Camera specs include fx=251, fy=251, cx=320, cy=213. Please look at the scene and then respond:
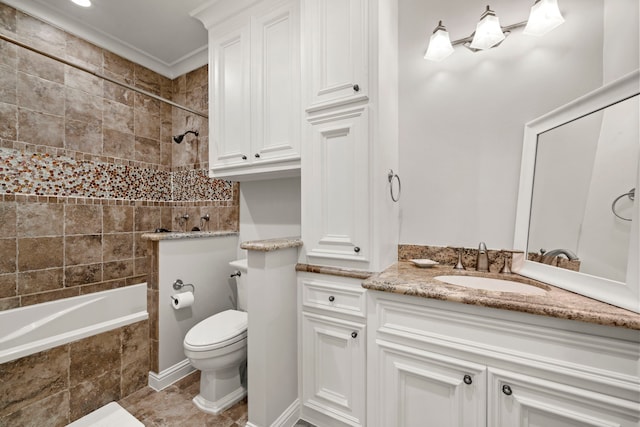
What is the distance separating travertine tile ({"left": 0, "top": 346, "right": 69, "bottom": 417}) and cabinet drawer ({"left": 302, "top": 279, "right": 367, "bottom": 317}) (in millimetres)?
1531

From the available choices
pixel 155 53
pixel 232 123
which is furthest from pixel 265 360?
pixel 155 53

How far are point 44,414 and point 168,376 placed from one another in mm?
629

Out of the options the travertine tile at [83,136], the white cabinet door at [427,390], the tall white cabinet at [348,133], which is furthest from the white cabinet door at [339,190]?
the travertine tile at [83,136]

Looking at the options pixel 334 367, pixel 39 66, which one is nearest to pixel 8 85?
pixel 39 66

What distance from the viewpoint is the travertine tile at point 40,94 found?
1814 mm

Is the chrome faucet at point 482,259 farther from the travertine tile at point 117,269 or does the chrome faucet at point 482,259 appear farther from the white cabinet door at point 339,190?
the travertine tile at point 117,269

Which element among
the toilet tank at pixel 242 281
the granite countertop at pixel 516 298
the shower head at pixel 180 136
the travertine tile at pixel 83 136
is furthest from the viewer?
the shower head at pixel 180 136

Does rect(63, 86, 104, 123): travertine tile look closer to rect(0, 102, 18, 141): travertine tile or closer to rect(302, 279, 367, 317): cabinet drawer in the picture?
rect(0, 102, 18, 141): travertine tile

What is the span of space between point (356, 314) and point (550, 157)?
4.05 feet

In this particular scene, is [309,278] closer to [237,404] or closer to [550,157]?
[237,404]

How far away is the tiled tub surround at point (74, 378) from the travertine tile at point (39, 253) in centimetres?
73

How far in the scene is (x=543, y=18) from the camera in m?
1.23

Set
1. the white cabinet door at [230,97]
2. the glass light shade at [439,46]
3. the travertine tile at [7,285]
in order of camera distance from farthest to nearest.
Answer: the white cabinet door at [230,97] < the travertine tile at [7,285] < the glass light shade at [439,46]

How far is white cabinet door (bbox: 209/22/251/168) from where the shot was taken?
1.80 m
